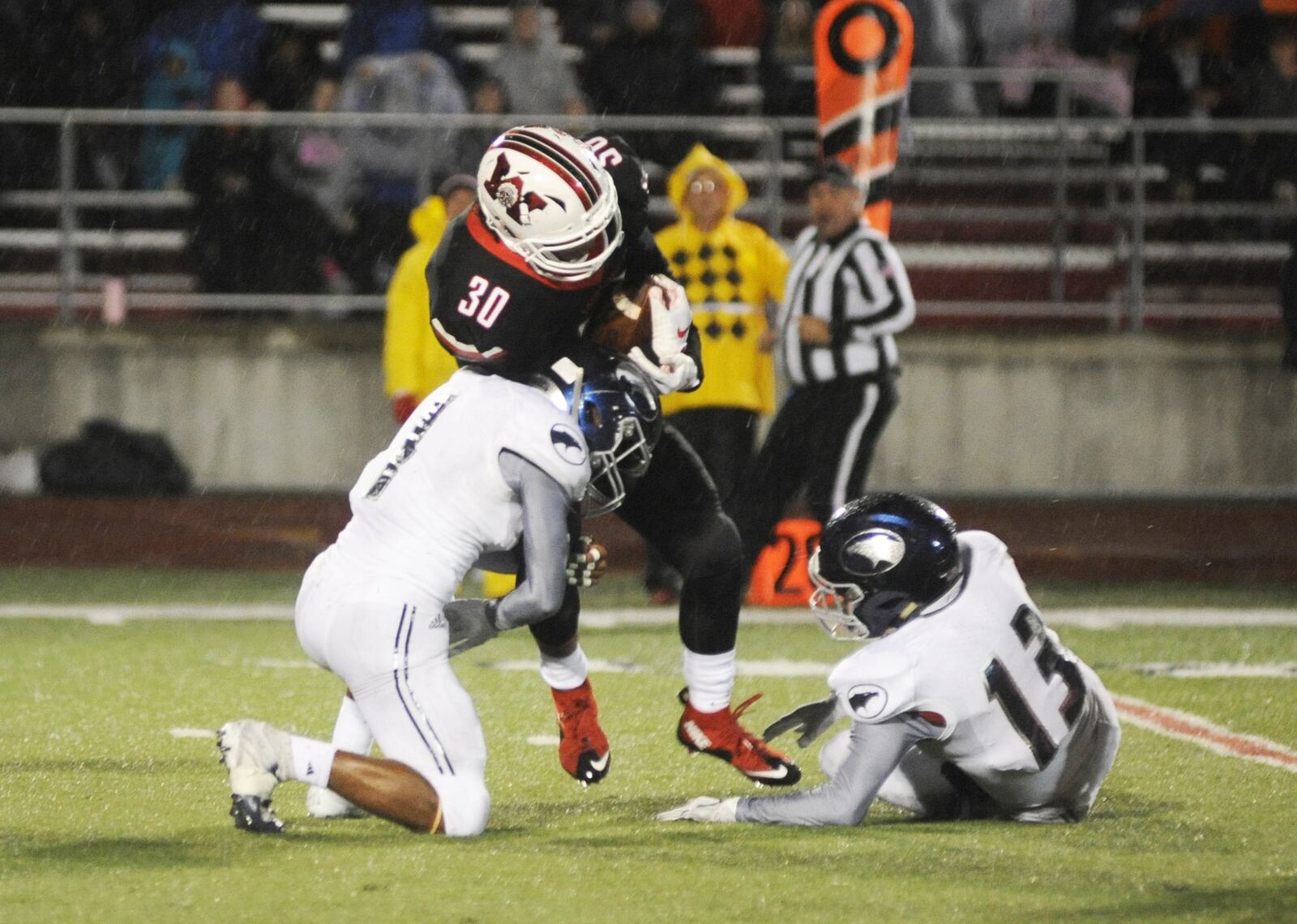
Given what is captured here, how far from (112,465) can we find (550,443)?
744cm

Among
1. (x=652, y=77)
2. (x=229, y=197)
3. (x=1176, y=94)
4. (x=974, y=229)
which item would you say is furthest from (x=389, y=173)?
(x=1176, y=94)

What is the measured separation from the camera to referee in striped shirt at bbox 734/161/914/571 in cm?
905

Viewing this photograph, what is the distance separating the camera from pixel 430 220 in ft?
31.8

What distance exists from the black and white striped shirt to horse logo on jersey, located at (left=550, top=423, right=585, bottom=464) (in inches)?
173

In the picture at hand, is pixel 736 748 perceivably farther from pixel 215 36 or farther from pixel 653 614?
pixel 215 36

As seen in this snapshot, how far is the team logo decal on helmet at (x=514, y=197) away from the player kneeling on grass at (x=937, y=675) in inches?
37.8

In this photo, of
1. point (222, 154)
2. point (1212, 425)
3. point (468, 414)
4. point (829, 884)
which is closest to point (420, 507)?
point (468, 414)

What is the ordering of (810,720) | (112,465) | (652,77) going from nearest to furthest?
(810,720) → (112,465) → (652,77)

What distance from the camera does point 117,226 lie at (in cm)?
1260

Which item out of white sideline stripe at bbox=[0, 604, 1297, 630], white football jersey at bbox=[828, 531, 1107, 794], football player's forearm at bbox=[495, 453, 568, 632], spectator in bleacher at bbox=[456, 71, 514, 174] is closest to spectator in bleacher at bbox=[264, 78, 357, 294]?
spectator in bleacher at bbox=[456, 71, 514, 174]

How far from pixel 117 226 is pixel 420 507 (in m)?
8.34

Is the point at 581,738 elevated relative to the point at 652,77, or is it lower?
lower

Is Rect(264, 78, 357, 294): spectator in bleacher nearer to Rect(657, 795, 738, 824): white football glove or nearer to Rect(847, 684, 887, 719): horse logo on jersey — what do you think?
Rect(657, 795, 738, 824): white football glove

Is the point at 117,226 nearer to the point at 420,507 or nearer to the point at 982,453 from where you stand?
the point at 982,453
